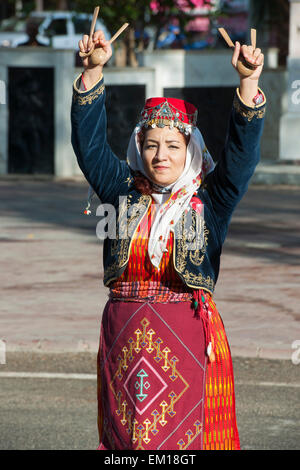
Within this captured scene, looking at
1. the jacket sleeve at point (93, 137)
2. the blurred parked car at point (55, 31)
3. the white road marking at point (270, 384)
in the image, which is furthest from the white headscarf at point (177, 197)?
the blurred parked car at point (55, 31)

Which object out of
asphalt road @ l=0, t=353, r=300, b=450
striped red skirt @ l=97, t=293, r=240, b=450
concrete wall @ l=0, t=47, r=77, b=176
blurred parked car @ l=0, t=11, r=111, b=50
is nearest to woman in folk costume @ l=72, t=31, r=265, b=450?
striped red skirt @ l=97, t=293, r=240, b=450

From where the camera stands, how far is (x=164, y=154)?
433cm

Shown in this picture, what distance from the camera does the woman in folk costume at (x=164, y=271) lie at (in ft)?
14.0

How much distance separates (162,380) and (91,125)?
3.39ft

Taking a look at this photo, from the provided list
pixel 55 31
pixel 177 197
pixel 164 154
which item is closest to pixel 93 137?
pixel 164 154

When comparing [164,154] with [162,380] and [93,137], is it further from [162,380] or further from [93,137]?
[162,380]

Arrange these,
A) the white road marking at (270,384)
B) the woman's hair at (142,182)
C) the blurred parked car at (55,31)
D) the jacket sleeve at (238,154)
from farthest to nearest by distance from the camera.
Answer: the blurred parked car at (55,31)
the white road marking at (270,384)
the woman's hair at (142,182)
the jacket sleeve at (238,154)

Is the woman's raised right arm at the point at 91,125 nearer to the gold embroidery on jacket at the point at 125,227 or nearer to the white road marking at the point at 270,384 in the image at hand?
the gold embroidery on jacket at the point at 125,227

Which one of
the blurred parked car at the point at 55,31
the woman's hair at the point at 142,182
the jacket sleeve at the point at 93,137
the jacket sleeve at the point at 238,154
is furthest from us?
the blurred parked car at the point at 55,31

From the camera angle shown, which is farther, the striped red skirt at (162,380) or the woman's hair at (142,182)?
the woman's hair at (142,182)

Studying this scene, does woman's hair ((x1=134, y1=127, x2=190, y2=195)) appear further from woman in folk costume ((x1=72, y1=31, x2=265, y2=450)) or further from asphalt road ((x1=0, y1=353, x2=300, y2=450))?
asphalt road ((x1=0, y1=353, x2=300, y2=450))

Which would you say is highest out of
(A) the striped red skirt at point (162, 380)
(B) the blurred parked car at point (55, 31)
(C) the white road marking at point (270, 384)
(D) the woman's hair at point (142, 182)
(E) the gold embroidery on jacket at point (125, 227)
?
(B) the blurred parked car at point (55, 31)

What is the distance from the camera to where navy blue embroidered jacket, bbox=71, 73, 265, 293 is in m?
4.24
